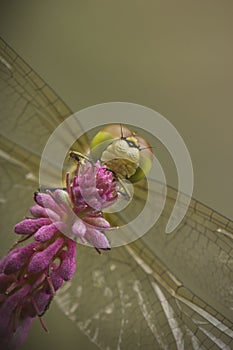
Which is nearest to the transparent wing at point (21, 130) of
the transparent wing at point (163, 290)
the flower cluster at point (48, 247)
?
the transparent wing at point (163, 290)

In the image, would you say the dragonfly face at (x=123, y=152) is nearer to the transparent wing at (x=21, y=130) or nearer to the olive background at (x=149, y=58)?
the transparent wing at (x=21, y=130)

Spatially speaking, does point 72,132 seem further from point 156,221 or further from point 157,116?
point 157,116

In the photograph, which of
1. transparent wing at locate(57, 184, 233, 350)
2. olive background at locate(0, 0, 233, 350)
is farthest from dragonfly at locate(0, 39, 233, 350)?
olive background at locate(0, 0, 233, 350)

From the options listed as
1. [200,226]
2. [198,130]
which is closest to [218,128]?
[198,130]

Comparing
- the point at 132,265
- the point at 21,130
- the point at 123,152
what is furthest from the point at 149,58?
the point at 132,265

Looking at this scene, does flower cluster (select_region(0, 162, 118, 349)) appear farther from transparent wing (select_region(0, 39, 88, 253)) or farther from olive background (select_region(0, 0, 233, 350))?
olive background (select_region(0, 0, 233, 350))

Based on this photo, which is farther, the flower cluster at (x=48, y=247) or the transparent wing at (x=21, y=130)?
the transparent wing at (x=21, y=130)
